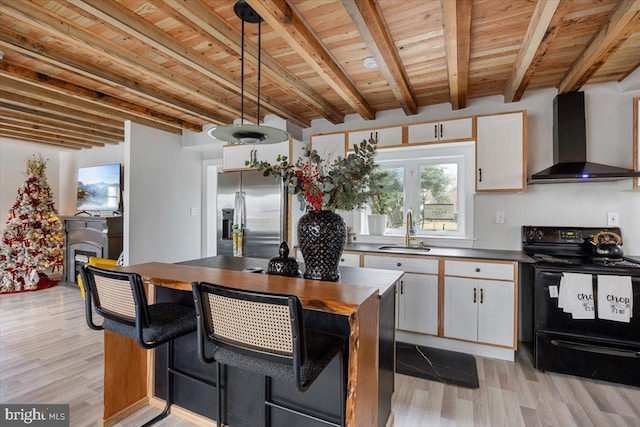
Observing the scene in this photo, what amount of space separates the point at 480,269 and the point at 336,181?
73.1 inches

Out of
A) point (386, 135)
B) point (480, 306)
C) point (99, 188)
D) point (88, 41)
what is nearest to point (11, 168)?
point (99, 188)

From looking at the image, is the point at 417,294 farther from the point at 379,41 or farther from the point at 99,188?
the point at 99,188

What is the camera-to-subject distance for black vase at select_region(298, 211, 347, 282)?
1.55 meters

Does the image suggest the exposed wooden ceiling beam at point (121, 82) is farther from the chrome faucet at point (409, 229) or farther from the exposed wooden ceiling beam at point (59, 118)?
the chrome faucet at point (409, 229)

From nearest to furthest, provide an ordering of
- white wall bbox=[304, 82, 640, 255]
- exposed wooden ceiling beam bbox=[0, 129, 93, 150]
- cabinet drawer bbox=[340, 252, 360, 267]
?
white wall bbox=[304, 82, 640, 255]
cabinet drawer bbox=[340, 252, 360, 267]
exposed wooden ceiling beam bbox=[0, 129, 93, 150]

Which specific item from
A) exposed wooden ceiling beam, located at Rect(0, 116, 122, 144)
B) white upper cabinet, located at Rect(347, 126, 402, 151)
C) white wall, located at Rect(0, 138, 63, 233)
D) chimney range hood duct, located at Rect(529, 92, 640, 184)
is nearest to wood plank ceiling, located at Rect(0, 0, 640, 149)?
chimney range hood duct, located at Rect(529, 92, 640, 184)

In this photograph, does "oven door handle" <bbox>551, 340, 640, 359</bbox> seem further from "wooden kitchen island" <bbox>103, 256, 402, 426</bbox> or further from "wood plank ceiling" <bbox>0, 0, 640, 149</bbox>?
"wood plank ceiling" <bbox>0, 0, 640, 149</bbox>

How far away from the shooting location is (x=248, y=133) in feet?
6.14

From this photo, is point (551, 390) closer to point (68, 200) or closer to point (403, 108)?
point (403, 108)

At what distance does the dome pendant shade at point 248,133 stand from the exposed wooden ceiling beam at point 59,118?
3.00 m

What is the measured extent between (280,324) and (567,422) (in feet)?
6.51

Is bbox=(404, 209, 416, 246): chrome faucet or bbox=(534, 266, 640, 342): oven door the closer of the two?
bbox=(534, 266, 640, 342): oven door

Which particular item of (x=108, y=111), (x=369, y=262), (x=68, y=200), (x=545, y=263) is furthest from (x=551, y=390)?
(x=68, y=200)

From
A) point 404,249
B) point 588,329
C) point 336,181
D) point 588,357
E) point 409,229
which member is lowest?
point 588,357
